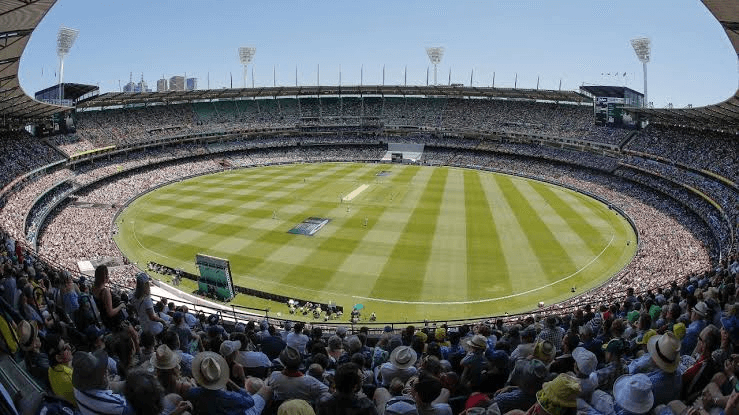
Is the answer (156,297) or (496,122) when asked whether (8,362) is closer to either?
(156,297)

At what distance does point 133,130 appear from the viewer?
249 feet

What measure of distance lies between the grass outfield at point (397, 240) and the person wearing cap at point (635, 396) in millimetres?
22161

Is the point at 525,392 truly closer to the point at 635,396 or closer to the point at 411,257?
the point at 635,396

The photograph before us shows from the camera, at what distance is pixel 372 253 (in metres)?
36.6

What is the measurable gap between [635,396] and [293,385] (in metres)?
3.75

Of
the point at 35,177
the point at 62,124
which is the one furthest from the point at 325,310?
the point at 62,124

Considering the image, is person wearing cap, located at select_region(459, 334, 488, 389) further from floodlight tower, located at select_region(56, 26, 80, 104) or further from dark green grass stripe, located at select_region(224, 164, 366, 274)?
floodlight tower, located at select_region(56, 26, 80, 104)

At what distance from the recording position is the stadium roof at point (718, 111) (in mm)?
20984

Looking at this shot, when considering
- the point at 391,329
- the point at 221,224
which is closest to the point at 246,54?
the point at 221,224

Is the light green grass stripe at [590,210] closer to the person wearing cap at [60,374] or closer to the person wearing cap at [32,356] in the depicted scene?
the person wearing cap at [32,356]

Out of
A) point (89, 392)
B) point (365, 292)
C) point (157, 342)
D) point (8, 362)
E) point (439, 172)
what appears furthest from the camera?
point (439, 172)

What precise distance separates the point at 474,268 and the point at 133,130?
6192 cm

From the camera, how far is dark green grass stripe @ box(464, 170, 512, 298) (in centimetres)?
3189

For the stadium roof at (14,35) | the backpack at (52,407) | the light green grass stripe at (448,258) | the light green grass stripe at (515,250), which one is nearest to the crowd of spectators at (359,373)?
the backpack at (52,407)
